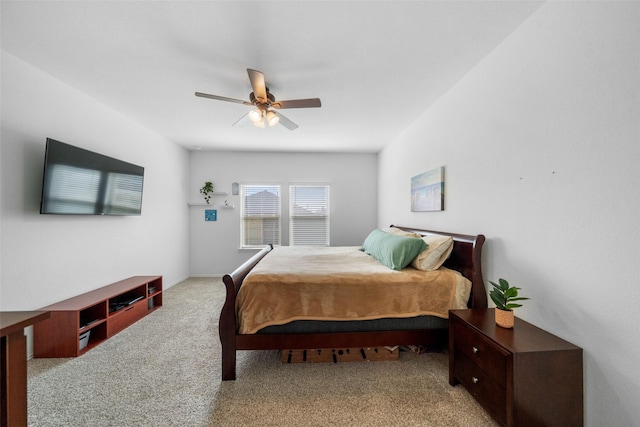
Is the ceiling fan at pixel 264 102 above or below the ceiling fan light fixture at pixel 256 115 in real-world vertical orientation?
above

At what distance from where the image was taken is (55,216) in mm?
2285

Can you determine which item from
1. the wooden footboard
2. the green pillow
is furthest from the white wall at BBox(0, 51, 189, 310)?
the green pillow

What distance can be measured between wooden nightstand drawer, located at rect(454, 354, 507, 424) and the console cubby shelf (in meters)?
3.11

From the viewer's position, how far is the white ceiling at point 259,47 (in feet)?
4.94

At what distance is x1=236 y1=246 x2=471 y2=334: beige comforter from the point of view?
1.83 m

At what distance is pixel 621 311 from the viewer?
43.9 inches

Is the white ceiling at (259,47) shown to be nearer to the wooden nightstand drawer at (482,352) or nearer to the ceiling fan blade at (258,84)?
the ceiling fan blade at (258,84)

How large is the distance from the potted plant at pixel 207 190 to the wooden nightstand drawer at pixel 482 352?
4.47 meters

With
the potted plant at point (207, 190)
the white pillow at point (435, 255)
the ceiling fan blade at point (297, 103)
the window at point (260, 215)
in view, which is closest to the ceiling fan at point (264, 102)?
the ceiling fan blade at point (297, 103)

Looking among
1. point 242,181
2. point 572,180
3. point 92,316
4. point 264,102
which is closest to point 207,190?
point 242,181

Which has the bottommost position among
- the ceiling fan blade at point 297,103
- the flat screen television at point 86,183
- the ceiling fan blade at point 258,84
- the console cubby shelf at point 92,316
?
the console cubby shelf at point 92,316

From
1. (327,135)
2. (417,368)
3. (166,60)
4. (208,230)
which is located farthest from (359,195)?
(166,60)

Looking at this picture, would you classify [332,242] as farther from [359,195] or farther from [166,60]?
[166,60]

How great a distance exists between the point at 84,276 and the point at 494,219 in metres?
4.00
